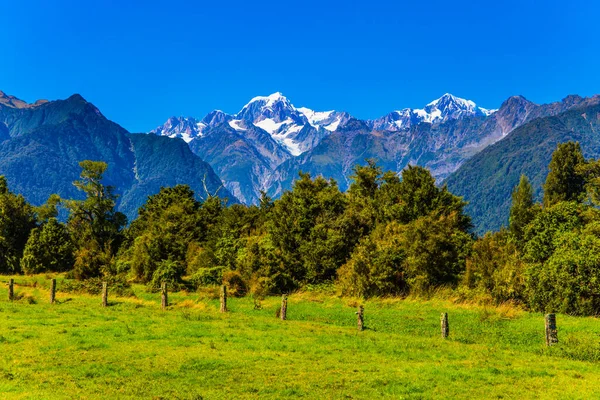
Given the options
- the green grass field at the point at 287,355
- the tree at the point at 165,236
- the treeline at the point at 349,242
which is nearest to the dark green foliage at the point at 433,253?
the treeline at the point at 349,242

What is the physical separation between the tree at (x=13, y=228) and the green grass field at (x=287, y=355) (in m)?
41.4

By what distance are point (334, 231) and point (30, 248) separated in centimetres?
4566

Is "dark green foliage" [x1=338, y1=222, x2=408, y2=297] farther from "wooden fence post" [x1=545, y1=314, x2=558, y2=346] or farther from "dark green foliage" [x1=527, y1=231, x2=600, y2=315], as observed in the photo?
"wooden fence post" [x1=545, y1=314, x2=558, y2=346]

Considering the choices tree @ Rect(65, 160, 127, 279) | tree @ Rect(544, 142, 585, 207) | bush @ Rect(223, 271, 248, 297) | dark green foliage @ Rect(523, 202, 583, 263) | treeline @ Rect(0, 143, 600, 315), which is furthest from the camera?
tree @ Rect(65, 160, 127, 279)

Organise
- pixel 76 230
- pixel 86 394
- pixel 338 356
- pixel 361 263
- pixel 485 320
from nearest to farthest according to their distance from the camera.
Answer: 1. pixel 86 394
2. pixel 338 356
3. pixel 485 320
4. pixel 361 263
5. pixel 76 230

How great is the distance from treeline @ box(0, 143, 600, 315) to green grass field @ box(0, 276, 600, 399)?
5.36 metres

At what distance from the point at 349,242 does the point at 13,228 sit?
53.0 meters

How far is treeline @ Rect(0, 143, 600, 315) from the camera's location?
3594 centimetres

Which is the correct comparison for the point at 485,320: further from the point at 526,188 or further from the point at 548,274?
the point at 526,188

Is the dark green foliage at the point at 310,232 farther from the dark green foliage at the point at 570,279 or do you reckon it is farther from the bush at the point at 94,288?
the dark green foliage at the point at 570,279

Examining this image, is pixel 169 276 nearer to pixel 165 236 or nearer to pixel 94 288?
pixel 94 288

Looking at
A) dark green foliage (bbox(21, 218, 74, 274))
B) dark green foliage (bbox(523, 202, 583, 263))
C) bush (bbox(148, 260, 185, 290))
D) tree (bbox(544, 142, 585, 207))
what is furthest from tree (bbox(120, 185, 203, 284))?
tree (bbox(544, 142, 585, 207))

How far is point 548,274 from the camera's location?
32.9 metres

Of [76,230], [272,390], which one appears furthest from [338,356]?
[76,230]
